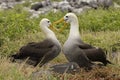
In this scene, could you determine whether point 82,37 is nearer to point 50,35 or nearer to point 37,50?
point 50,35

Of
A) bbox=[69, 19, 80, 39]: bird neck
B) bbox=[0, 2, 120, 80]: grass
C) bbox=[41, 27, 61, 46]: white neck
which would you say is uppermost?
bbox=[69, 19, 80, 39]: bird neck

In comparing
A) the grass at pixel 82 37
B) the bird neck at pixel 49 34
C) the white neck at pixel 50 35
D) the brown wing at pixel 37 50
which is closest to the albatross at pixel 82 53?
the grass at pixel 82 37

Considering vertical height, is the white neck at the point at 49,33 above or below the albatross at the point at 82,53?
above

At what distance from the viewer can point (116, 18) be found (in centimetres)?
1630

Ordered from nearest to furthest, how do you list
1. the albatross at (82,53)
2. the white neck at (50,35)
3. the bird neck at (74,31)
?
1. the albatross at (82,53)
2. the bird neck at (74,31)
3. the white neck at (50,35)

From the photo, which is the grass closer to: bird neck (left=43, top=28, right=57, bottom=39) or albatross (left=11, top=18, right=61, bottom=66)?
albatross (left=11, top=18, right=61, bottom=66)

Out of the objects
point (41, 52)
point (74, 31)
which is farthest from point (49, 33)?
point (41, 52)

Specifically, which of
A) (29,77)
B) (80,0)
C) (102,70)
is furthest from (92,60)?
(80,0)

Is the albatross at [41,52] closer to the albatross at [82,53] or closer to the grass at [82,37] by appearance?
the grass at [82,37]

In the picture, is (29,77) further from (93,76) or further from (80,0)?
(80,0)

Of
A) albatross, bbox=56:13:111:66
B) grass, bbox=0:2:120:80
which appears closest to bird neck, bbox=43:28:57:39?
grass, bbox=0:2:120:80

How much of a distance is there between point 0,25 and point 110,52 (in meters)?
3.65

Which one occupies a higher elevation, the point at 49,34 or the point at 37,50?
the point at 49,34

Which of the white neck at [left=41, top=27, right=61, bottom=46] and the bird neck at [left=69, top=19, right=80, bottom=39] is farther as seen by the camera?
the white neck at [left=41, top=27, right=61, bottom=46]
